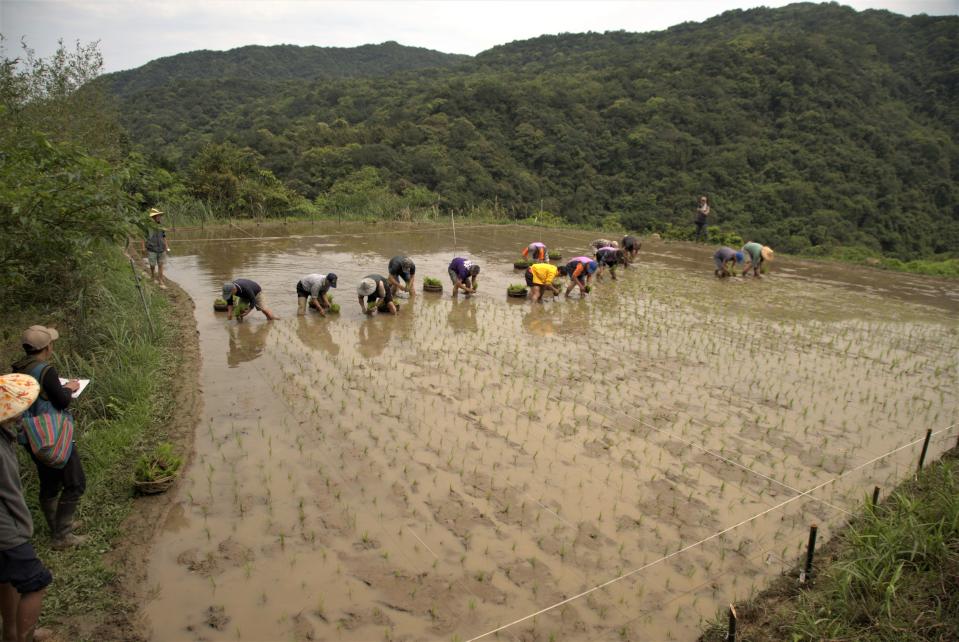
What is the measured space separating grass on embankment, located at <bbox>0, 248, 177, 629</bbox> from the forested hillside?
14.6 meters

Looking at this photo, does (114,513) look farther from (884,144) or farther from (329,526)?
(884,144)

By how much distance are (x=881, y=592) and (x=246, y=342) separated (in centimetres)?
806

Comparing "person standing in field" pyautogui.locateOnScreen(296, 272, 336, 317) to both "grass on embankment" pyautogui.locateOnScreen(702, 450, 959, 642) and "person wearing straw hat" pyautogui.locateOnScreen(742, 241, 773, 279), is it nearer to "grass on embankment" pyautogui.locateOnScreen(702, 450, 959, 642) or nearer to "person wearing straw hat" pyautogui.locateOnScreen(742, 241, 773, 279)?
"grass on embankment" pyautogui.locateOnScreen(702, 450, 959, 642)

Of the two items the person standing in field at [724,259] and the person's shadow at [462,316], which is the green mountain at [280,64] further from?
the person's shadow at [462,316]

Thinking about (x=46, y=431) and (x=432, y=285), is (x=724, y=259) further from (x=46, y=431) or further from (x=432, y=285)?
(x=46, y=431)

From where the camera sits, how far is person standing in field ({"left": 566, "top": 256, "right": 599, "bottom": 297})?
483 inches

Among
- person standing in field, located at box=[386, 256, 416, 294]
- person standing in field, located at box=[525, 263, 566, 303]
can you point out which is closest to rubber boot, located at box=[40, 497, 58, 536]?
person standing in field, located at box=[386, 256, 416, 294]

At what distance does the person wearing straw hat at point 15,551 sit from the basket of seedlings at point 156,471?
1447mm

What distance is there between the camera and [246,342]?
8945mm

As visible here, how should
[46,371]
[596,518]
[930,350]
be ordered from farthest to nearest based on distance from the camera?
[930,350] < [596,518] < [46,371]

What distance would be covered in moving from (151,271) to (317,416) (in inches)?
323

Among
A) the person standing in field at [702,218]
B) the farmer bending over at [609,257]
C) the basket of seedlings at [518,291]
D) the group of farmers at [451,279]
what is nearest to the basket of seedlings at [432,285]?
the group of farmers at [451,279]

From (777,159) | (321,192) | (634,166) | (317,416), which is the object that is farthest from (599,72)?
(317,416)

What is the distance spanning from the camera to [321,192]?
30.5m
